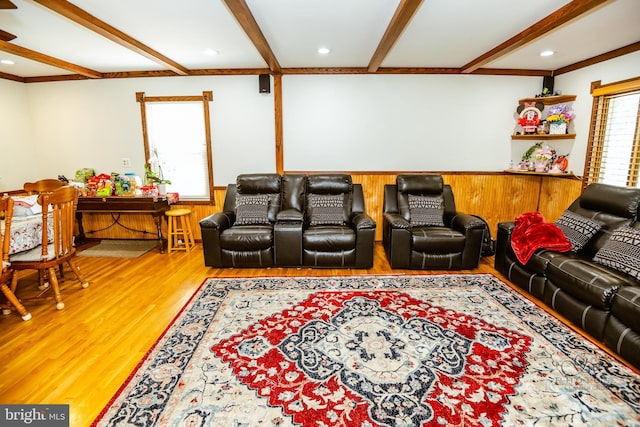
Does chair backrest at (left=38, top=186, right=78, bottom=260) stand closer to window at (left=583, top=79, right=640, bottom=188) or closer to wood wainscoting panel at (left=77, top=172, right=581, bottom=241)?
wood wainscoting panel at (left=77, top=172, right=581, bottom=241)

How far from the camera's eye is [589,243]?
2936 millimetres

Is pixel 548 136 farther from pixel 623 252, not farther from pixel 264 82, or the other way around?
pixel 264 82

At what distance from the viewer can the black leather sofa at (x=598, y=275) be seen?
2105 millimetres

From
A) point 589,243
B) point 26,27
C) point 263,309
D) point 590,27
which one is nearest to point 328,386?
point 263,309

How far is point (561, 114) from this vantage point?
4125 mm

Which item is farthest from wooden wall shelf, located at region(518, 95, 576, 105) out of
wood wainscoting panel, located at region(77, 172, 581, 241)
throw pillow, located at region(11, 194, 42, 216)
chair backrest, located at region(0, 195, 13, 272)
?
throw pillow, located at region(11, 194, 42, 216)

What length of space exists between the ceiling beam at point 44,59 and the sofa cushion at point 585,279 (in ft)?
17.8

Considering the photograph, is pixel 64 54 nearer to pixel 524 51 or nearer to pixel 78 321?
pixel 78 321

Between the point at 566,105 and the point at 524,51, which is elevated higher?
the point at 524,51

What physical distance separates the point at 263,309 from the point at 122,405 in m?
1.20

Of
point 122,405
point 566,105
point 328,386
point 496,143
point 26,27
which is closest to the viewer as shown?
point 122,405

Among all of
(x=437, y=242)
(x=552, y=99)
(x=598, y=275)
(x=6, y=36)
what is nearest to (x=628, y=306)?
(x=598, y=275)

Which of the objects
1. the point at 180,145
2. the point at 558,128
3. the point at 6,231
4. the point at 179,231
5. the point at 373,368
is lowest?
the point at 373,368

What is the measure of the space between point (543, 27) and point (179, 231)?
4.65 metres
